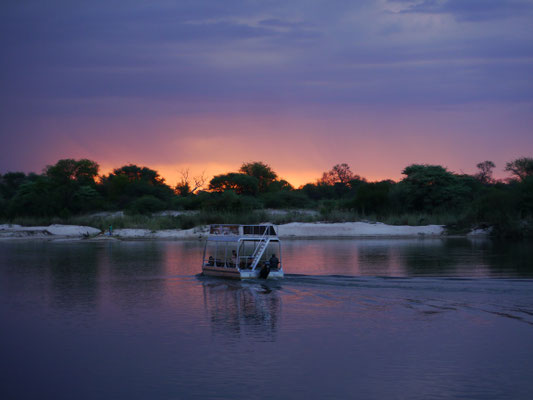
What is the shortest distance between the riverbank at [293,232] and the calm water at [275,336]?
37.0 meters

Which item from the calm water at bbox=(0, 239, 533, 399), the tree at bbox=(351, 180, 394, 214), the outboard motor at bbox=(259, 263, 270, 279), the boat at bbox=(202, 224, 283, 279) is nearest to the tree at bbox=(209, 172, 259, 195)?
the tree at bbox=(351, 180, 394, 214)

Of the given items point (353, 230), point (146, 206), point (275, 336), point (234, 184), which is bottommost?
point (275, 336)

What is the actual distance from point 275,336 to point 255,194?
8507cm

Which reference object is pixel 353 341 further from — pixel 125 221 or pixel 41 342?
pixel 125 221

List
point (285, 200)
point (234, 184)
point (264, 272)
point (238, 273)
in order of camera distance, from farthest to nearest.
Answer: point (234, 184) < point (285, 200) < point (238, 273) < point (264, 272)

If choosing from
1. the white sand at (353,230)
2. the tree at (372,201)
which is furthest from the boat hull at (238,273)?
the tree at (372,201)

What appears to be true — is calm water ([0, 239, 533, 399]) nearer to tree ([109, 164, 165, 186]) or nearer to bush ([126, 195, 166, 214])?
bush ([126, 195, 166, 214])

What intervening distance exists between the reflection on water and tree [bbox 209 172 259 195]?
70562 mm

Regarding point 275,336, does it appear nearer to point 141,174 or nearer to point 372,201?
point 372,201

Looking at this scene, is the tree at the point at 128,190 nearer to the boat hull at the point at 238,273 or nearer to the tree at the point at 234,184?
the tree at the point at 234,184

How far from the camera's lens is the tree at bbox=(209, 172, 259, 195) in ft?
323

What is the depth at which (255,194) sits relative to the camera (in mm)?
100875

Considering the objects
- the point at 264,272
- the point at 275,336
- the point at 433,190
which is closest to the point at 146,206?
the point at 433,190

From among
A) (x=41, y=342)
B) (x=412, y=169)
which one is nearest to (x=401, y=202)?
(x=412, y=169)
